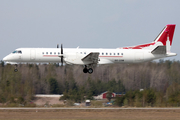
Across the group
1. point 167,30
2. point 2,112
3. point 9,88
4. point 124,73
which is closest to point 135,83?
point 124,73

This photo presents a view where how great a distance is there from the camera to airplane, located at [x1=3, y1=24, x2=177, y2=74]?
1280 inches

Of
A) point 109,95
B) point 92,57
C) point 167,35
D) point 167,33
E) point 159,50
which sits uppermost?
point 167,33

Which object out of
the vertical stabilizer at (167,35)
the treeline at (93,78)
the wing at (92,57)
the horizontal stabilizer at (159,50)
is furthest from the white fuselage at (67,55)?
the treeline at (93,78)

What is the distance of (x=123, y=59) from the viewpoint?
34.1 meters

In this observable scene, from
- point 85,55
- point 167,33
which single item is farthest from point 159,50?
point 85,55

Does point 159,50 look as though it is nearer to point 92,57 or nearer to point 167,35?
point 167,35

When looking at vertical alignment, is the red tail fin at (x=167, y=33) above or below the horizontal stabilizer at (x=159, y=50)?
above

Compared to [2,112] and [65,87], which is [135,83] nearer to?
[65,87]

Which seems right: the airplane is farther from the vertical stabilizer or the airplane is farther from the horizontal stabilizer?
the vertical stabilizer

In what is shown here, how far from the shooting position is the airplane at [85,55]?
3250 cm

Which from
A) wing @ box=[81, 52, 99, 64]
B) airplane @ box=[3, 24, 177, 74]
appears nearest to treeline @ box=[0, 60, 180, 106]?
airplane @ box=[3, 24, 177, 74]

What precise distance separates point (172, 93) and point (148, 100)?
297 inches

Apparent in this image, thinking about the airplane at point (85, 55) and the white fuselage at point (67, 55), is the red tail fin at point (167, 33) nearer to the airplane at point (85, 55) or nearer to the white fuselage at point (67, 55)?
the airplane at point (85, 55)

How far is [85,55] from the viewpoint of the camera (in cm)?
3275
